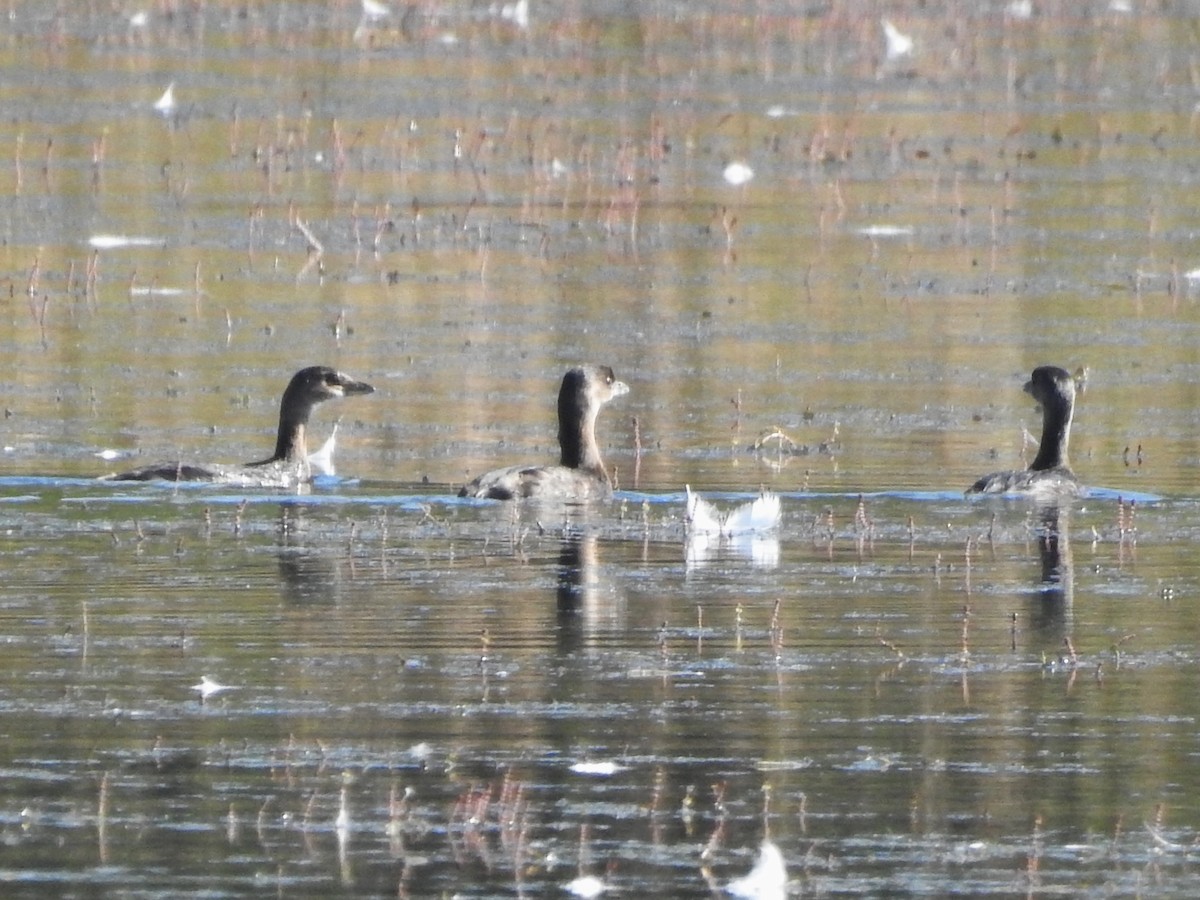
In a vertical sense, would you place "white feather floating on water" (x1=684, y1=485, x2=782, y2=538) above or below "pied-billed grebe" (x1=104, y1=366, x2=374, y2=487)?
below

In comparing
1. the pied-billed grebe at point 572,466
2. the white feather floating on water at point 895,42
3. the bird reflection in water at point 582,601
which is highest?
the white feather floating on water at point 895,42

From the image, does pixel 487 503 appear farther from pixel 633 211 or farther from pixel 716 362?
pixel 633 211

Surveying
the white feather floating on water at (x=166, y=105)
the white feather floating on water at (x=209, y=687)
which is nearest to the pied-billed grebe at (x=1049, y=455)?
the white feather floating on water at (x=209, y=687)

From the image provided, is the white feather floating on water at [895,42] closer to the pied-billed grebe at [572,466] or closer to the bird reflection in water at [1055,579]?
the pied-billed grebe at [572,466]

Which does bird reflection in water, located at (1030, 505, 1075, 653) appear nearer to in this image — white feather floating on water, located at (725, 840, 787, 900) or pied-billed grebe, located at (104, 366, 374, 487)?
white feather floating on water, located at (725, 840, 787, 900)

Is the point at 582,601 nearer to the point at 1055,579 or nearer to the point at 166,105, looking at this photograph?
the point at 1055,579

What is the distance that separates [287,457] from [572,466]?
1568 mm

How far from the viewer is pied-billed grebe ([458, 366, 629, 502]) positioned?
1596 cm

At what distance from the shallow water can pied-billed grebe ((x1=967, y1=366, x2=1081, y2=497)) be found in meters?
0.27

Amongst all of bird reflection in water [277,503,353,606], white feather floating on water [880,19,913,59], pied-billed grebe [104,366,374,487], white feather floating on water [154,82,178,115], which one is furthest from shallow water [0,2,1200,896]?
white feather floating on water [880,19,913,59]

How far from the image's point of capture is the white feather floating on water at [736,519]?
1460 cm

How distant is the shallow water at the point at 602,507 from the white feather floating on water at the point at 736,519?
0.37 feet

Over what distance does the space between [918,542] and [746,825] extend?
213 inches

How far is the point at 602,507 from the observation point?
634 inches
